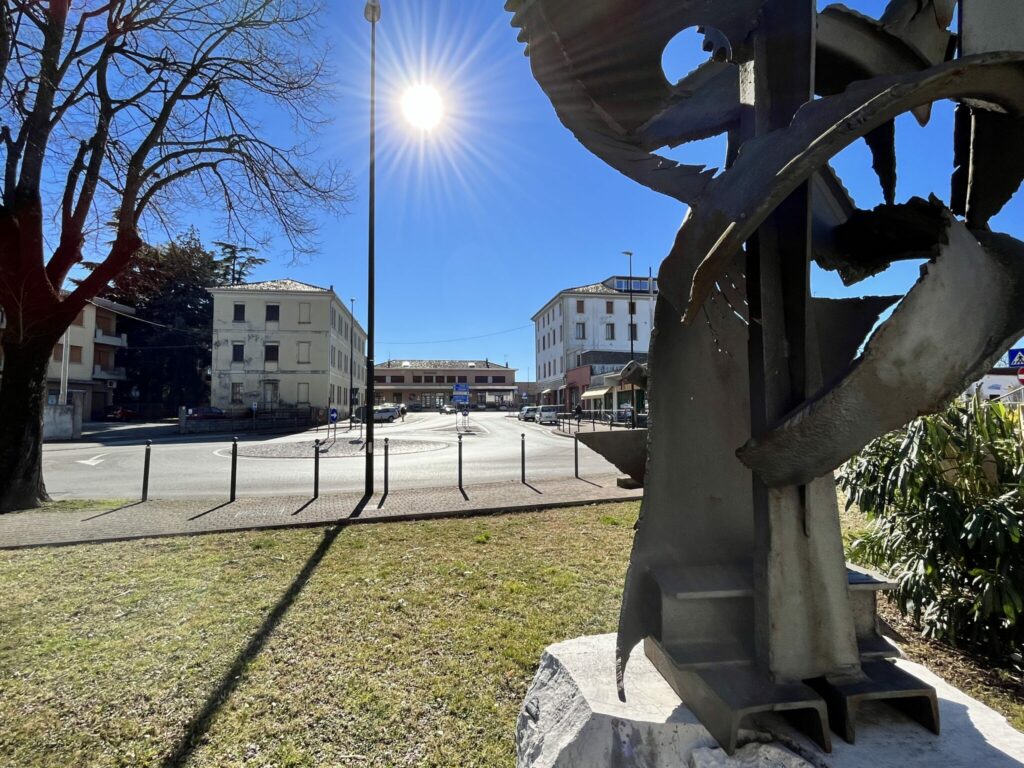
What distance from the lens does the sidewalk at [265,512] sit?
6965 millimetres

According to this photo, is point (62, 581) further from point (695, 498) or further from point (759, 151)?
point (759, 151)

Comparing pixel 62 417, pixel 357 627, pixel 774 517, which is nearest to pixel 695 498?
pixel 774 517

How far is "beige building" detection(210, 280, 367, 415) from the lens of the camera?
41.1 m

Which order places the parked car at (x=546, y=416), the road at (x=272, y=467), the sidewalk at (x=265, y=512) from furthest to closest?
the parked car at (x=546, y=416) → the road at (x=272, y=467) → the sidewalk at (x=265, y=512)

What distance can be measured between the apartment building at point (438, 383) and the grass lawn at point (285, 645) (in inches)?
3042

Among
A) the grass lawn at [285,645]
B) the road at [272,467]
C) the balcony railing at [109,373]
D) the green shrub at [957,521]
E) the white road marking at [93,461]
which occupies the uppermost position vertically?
the balcony railing at [109,373]

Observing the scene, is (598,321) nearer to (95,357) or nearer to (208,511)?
(95,357)

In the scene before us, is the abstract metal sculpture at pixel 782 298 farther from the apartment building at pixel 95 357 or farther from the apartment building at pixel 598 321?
the apartment building at pixel 598 321

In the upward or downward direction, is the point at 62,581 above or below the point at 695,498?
below

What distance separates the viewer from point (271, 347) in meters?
41.7

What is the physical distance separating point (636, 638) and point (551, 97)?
7.49ft

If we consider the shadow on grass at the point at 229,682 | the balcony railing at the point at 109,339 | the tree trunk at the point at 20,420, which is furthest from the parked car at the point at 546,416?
the shadow on grass at the point at 229,682

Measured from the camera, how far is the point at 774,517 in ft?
5.86

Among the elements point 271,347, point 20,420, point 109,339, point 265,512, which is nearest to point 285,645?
point 265,512
